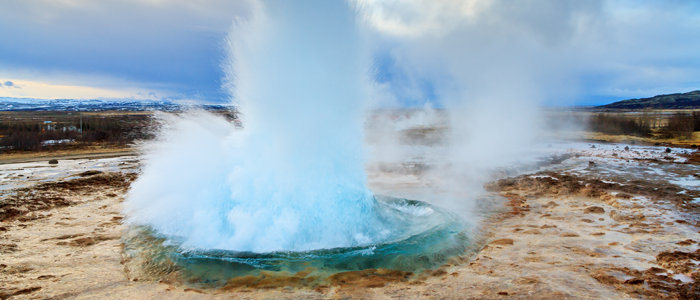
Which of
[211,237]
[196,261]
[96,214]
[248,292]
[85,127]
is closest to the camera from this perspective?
[248,292]

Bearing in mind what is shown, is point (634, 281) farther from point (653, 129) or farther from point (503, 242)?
point (653, 129)

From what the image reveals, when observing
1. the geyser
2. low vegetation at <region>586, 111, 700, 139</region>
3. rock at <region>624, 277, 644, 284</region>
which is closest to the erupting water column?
the geyser

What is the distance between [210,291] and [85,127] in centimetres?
4031

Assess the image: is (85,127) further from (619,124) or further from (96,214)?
(619,124)

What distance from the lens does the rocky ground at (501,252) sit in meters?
4.00

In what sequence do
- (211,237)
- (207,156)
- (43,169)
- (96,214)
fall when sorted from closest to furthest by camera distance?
(211,237), (207,156), (96,214), (43,169)

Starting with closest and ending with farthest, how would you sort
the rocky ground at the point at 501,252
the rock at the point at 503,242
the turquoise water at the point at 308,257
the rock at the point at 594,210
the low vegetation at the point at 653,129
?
the rocky ground at the point at 501,252 → the turquoise water at the point at 308,257 → the rock at the point at 503,242 → the rock at the point at 594,210 → the low vegetation at the point at 653,129

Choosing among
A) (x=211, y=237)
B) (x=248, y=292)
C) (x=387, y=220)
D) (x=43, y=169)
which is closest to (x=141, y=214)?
(x=211, y=237)

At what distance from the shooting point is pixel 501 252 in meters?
5.32

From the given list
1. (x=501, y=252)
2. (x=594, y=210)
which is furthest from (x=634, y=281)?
(x=594, y=210)

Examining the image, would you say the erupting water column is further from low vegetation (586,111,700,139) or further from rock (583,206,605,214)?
low vegetation (586,111,700,139)

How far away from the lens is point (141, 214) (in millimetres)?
7320

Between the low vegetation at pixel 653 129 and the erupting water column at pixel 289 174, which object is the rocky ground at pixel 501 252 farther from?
the low vegetation at pixel 653 129

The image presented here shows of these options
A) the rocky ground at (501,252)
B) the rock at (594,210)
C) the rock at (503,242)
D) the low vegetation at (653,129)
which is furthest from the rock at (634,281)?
the low vegetation at (653,129)
